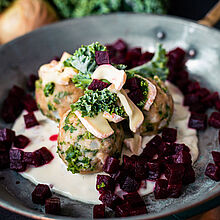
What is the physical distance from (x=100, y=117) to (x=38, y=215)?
898 millimetres

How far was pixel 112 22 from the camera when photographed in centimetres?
475

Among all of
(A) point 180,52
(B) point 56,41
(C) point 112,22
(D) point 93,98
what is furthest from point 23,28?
(D) point 93,98

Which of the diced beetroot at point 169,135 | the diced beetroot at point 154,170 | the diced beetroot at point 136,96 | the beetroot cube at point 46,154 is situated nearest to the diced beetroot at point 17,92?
the beetroot cube at point 46,154

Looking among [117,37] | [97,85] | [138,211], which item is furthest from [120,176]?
[117,37]

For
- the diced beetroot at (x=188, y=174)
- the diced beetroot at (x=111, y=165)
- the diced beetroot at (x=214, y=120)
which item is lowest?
the diced beetroot at (x=111, y=165)

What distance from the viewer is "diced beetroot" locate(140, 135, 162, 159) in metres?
3.15

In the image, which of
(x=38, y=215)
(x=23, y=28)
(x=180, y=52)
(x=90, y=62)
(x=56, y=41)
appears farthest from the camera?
(x=23, y=28)

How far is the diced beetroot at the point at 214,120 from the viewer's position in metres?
3.56

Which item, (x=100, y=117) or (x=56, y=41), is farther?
(x=56, y=41)

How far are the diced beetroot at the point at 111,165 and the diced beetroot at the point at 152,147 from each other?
14.0 inches

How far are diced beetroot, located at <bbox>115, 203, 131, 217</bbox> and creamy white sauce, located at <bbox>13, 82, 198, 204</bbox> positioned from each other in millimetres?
197

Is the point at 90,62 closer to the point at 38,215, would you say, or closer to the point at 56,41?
the point at 38,215

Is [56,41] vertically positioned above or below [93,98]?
below

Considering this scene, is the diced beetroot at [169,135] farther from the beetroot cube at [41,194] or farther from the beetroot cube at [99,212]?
the beetroot cube at [41,194]
